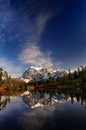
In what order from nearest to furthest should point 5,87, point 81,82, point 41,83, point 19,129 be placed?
point 19,129 → point 5,87 → point 81,82 → point 41,83

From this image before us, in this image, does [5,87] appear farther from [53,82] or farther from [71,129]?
[71,129]

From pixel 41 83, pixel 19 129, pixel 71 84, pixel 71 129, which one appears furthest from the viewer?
pixel 41 83

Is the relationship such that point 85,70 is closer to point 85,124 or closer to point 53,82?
point 53,82

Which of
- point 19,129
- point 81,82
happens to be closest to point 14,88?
point 81,82

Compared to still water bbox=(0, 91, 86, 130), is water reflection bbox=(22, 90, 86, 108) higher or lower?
higher

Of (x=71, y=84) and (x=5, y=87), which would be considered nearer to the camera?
(x=5, y=87)

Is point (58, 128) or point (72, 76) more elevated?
point (72, 76)

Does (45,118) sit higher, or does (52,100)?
(52,100)

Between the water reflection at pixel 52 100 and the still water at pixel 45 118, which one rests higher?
the water reflection at pixel 52 100

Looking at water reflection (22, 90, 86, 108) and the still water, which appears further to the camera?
water reflection (22, 90, 86, 108)

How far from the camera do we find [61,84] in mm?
182125

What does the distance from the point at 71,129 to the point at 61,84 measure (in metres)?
159

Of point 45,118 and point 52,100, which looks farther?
point 52,100

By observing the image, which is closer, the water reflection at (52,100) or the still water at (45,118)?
the still water at (45,118)
